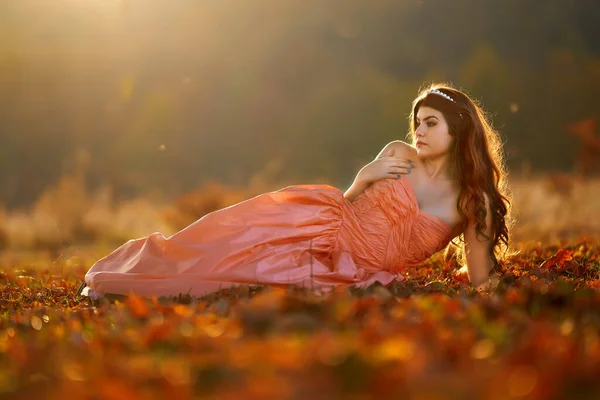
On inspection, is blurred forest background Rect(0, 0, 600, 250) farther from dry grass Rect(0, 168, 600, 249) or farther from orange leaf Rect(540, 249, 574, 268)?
orange leaf Rect(540, 249, 574, 268)

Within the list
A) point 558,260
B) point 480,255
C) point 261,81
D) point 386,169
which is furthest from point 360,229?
point 261,81

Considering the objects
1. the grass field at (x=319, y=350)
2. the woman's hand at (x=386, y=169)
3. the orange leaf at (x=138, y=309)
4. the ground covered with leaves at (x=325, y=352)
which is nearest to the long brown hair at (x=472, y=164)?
the woman's hand at (x=386, y=169)

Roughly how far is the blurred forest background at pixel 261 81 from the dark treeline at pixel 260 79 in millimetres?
45

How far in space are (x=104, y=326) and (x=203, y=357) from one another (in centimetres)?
123

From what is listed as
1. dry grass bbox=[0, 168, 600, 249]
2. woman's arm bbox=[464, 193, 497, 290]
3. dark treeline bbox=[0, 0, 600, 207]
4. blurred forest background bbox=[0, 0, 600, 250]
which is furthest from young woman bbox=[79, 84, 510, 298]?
dark treeline bbox=[0, 0, 600, 207]

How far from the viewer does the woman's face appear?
14.6 feet

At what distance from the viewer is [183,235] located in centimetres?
426

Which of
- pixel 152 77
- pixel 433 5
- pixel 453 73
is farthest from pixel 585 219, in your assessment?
pixel 152 77

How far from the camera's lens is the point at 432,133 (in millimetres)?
4469

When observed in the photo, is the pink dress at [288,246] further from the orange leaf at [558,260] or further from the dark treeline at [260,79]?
the dark treeline at [260,79]

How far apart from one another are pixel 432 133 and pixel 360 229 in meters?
0.85

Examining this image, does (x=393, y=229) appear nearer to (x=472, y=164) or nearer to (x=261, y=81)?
(x=472, y=164)

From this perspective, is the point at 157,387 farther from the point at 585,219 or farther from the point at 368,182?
the point at 585,219

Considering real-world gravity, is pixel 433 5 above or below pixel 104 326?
above
